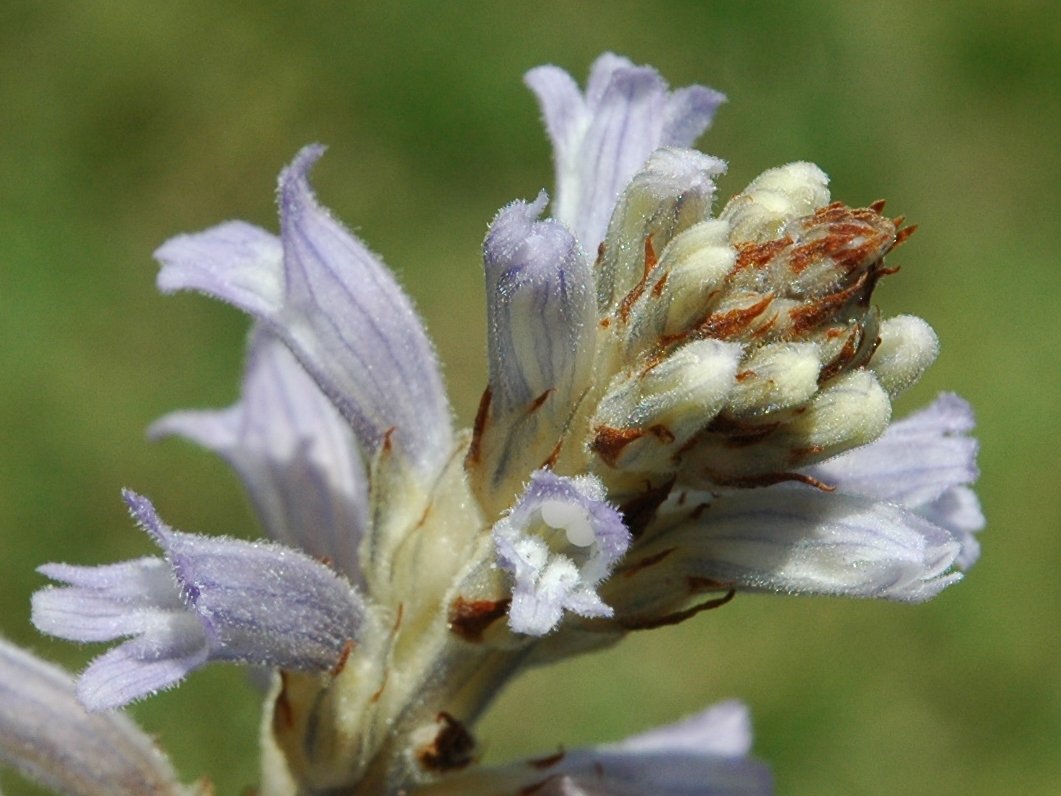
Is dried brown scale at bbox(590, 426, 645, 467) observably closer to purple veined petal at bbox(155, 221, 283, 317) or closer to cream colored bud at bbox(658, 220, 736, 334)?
cream colored bud at bbox(658, 220, 736, 334)

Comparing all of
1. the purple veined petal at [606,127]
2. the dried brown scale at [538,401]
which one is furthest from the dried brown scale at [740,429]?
the purple veined petal at [606,127]

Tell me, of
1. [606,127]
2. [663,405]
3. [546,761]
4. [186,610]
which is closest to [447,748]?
[546,761]

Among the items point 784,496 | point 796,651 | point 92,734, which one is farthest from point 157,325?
point 784,496

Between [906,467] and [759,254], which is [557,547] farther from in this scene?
[906,467]

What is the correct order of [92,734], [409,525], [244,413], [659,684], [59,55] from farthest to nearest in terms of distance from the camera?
[59,55]
[659,684]
[244,413]
[92,734]
[409,525]

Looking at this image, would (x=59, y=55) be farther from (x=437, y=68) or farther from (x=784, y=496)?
(x=784, y=496)
